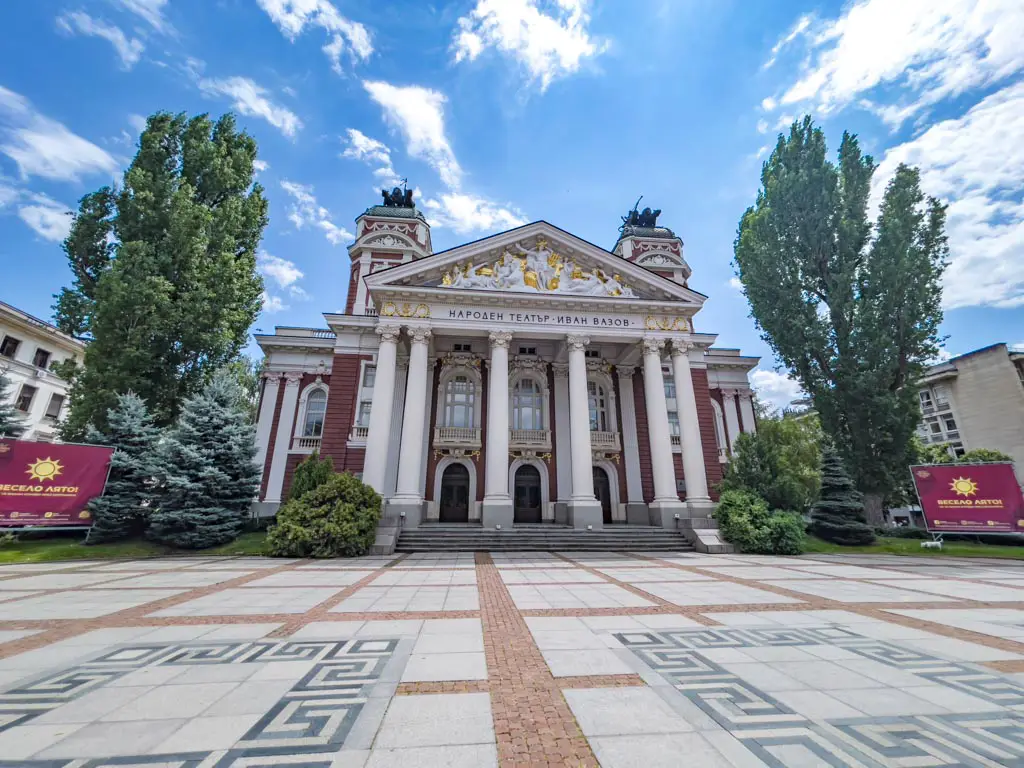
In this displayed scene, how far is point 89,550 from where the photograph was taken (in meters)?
12.7

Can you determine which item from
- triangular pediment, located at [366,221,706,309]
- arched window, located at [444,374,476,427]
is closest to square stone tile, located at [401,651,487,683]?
triangular pediment, located at [366,221,706,309]

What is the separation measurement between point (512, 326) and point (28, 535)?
1791 cm

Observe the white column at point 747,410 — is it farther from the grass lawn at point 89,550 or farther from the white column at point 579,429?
the grass lawn at point 89,550

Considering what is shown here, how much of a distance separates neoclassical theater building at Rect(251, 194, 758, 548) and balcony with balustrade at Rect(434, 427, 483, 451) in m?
0.07

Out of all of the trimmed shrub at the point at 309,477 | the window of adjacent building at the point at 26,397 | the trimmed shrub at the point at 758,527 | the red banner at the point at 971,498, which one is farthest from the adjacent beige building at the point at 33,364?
the red banner at the point at 971,498

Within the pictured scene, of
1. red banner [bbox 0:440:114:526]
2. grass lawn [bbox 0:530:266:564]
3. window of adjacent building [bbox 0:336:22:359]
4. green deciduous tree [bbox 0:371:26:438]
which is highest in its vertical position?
window of adjacent building [bbox 0:336:22:359]

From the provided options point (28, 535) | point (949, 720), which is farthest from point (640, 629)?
point (28, 535)

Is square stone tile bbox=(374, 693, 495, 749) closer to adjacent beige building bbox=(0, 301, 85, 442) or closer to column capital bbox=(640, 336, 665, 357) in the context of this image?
column capital bbox=(640, 336, 665, 357)

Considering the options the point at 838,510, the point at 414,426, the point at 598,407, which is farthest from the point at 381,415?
the point at 838,510

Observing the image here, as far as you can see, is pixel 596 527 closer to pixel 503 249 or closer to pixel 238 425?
pixel 503 249

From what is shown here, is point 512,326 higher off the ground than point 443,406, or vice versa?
point 512,326

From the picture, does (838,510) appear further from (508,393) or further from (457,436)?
(457,436)

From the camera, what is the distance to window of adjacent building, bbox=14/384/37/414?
1005 inches

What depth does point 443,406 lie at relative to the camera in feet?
69.1
